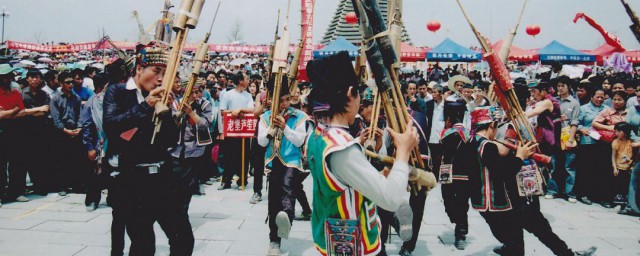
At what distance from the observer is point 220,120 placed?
28.3 feet

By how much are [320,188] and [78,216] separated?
16.7 feet

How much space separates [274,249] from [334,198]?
2.60 metres

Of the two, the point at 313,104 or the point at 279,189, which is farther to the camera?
the point at 279,189

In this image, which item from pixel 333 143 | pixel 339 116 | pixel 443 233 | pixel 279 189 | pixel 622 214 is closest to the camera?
pixel 333 143

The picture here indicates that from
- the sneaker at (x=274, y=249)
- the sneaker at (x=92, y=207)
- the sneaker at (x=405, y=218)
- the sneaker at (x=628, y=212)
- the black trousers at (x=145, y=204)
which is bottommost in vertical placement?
the sneaker at (x=92, y=207)

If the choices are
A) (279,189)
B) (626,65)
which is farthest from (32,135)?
(626,65)

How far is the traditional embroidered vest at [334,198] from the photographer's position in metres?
2.20

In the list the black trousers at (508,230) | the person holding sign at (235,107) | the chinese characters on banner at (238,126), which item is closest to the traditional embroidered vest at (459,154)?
the black trousers at (508,230)

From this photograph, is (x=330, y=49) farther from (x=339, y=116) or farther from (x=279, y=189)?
(x=339, y=116)

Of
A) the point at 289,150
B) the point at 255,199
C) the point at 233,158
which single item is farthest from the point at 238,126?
the point at 289,150

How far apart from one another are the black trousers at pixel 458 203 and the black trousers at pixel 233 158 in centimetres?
404

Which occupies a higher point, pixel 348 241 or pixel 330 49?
pixel 330 49

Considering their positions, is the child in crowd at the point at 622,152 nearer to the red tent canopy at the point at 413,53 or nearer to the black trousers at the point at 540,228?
the black trousers at the point at 540,228

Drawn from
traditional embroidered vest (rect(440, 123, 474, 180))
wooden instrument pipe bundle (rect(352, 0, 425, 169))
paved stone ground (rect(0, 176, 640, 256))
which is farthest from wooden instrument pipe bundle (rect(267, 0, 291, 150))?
wooden instrument pipe bundle (rect(352, 0, 425, 169))
